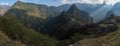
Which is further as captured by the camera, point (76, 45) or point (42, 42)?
point (42, 42)

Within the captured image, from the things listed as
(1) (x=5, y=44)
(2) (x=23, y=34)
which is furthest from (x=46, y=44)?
(1) (x=5, y=44)

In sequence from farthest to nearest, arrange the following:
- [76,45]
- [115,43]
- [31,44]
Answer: [31,44] → [115,43] → [76,45]

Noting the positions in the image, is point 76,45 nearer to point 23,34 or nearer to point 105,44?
point 105,44

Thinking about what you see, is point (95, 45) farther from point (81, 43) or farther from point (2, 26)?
point (2, 26)

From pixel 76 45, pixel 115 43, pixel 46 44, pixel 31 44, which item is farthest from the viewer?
pixel 46 44

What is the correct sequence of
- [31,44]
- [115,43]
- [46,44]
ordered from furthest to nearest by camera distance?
[46,44], [31,44], [115,43]

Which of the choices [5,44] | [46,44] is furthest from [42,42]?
[5,44]

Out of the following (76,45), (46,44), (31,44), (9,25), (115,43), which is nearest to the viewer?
(76,45)

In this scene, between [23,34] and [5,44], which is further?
[23,34]

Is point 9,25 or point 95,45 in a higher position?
point 95,45
